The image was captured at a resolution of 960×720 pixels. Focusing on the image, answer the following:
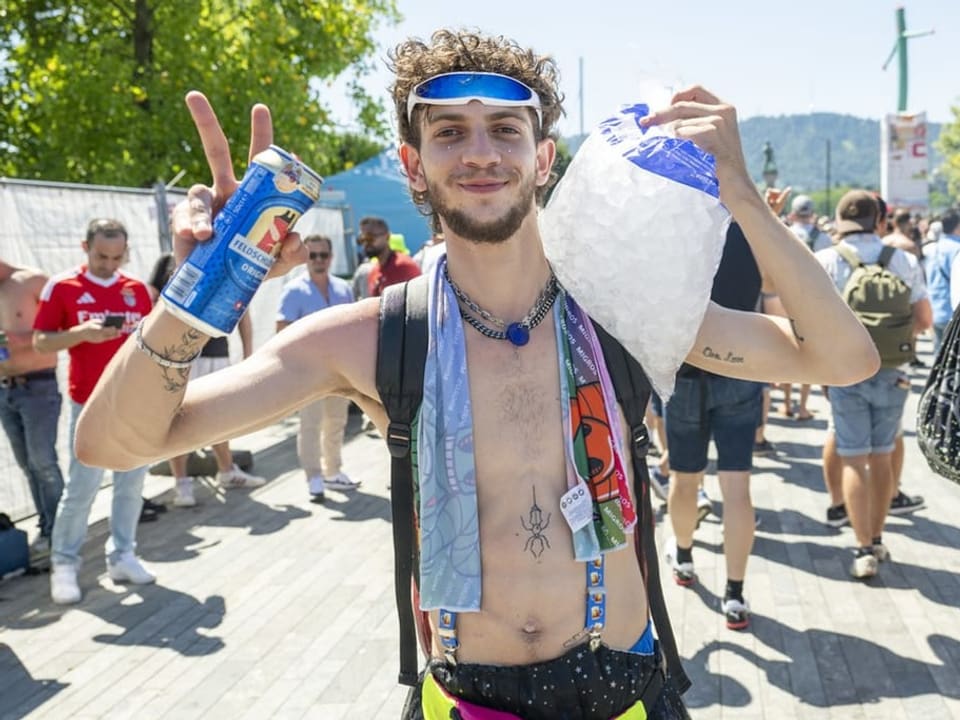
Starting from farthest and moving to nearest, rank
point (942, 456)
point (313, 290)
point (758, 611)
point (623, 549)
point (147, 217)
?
point (147, 217) → point (313, 290) → point (758, 611) → point (623, 549) → point (942, 456)

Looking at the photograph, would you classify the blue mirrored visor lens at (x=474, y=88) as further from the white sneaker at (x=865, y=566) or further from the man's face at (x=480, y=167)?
the white sneaker at (x=865, y=566)

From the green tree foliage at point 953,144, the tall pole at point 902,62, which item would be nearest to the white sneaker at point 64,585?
the tall pole at point 902,62

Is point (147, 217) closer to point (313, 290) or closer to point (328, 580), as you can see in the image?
point (313, 290)

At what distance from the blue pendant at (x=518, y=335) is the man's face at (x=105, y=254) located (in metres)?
3.92

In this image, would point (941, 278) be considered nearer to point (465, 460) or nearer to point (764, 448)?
point (764, 448)

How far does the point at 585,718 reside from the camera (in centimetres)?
178

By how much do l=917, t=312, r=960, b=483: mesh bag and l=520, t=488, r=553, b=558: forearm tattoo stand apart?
2.35 ft

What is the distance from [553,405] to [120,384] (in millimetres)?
836

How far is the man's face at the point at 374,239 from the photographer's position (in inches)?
295

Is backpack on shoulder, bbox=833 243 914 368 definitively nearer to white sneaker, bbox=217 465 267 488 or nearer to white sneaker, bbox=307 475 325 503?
white sneaker, bbox=307 475 325 503

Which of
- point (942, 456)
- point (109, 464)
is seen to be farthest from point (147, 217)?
point (942, 456)

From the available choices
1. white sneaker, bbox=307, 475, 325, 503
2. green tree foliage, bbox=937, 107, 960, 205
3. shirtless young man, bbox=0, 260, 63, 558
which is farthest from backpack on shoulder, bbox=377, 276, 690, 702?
green tree foliage, bbox=937, 107, 960, 205

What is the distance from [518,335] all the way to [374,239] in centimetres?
570

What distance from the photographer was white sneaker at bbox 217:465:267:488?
7.44 m
